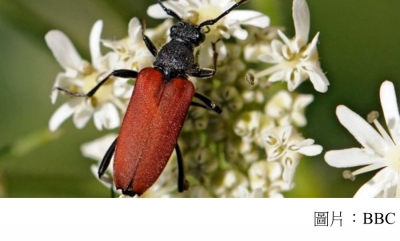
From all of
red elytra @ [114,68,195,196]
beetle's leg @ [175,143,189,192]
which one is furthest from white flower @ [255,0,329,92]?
beetle's leg @ [175,143,189,192]

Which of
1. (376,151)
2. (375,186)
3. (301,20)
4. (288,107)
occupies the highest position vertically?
(301,20)

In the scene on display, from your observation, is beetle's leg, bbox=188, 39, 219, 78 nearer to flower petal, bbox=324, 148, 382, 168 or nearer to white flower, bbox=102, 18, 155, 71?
white flower, bbox=102, 18, 155, 71

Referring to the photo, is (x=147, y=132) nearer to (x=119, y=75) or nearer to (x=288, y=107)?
(x=119, y=75)

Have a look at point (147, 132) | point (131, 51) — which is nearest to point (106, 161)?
point (147, 132)

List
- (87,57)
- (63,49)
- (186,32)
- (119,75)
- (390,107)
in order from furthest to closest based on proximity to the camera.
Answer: (87,57) → (63,49) → (186,32) → (119,75) → (390,107)

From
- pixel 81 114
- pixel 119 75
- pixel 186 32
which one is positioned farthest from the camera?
pixel 81 114

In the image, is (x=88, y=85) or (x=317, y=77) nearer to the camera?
(x=317, y=77)
